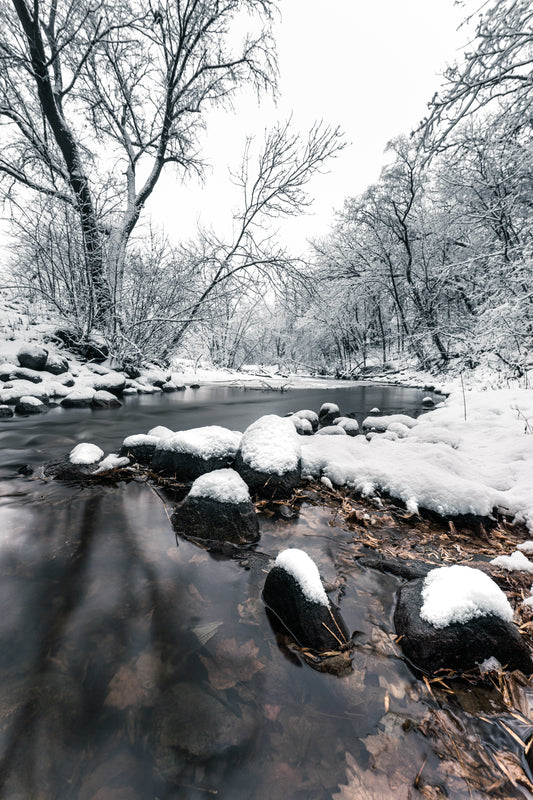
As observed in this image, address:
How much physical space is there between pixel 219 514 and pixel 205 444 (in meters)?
0.85

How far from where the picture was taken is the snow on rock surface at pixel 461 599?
3.65ft

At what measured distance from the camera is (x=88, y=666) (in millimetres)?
1112

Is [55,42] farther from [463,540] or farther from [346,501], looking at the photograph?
[463,540]

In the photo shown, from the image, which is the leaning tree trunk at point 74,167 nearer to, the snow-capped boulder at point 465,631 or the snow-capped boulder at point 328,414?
the snow-capped boulder at point 328,414

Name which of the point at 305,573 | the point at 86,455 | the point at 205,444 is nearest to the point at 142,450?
the point at 86,455

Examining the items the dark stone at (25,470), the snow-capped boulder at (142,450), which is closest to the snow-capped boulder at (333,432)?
the snow-capped boulder at (142,450)

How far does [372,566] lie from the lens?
1.69 metres

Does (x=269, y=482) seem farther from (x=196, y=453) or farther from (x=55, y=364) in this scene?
(x=55, y=364)

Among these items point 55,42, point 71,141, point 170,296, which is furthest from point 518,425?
point 55,42

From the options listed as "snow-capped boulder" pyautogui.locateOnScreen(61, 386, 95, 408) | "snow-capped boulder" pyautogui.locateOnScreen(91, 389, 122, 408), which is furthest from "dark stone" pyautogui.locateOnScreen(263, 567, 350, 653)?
"snow-capped boulder" pyautogui.locateOnScreen(61, 386, 95, 408)

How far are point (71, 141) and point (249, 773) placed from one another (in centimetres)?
1271

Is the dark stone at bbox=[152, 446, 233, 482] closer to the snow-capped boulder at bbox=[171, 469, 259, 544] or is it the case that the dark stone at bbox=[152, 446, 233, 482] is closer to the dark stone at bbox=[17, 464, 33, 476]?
the snow-capped boulder at bbox=[171, 469, 259, 544]

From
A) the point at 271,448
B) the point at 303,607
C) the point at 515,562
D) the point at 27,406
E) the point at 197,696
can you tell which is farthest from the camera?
the point at 27,406

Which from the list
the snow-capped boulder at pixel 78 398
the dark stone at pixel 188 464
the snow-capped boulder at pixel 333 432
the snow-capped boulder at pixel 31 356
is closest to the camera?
the dark stone at pixel 188 464
